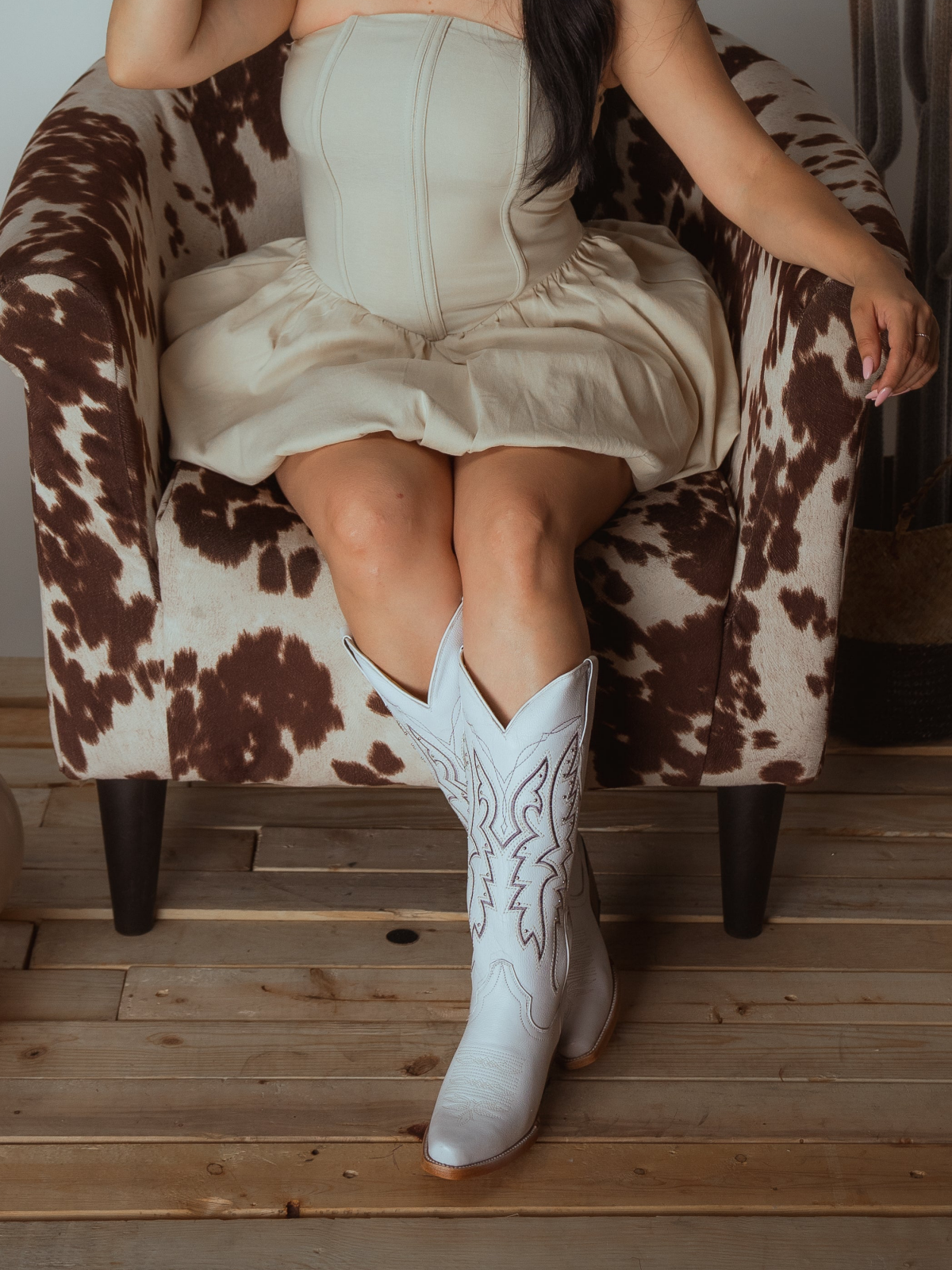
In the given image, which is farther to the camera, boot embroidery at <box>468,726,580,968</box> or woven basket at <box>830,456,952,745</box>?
woven basket at <box>830,456,952,745</box>

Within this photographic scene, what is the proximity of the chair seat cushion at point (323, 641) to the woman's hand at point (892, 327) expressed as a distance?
217 millimetres

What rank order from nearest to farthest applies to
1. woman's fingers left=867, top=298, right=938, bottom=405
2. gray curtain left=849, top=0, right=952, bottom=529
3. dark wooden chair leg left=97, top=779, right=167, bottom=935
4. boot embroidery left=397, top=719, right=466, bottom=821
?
woman's fingers left=867, top=298, right=938, bottom=405 → boot embroidery left=397, top=719, right=466, bottom=821 → dark wooden chair leg left=97, top=779, right=167, bottom=935 → gray curtain left=849, top=0, right=952, bottom=529

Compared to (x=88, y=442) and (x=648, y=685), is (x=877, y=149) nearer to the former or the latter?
(x=648, y=685)

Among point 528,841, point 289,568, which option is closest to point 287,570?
point 289,568

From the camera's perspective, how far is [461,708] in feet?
3.41

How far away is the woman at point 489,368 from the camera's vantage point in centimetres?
101

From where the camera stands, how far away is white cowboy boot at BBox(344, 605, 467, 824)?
1040 millimetres

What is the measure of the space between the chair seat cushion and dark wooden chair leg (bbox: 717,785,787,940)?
0.10m

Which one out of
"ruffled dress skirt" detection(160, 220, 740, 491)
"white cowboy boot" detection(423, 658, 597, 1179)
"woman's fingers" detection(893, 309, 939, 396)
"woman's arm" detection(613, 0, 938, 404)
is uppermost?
"woman's arm" detection(613, 0, 938, 404)

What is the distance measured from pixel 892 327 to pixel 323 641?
0.58 m

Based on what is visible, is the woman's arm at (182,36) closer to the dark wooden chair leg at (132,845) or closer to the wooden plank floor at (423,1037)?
the dark wooden chair leg at (132,845)

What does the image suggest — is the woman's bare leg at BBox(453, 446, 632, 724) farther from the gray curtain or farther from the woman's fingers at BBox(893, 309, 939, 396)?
the gray curtain

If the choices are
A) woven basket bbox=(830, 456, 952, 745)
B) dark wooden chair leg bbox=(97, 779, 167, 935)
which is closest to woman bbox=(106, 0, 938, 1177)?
dark wooden chair leg bbox=(97, 779, 167, 935)

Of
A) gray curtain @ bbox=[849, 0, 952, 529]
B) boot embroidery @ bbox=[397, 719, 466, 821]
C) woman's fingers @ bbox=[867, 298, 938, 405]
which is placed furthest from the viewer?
gray curtain @ bbox=[849, 0, 952, 529]
